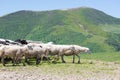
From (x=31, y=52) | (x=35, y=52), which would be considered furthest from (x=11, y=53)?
(x=35, y=52)

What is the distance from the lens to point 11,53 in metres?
35.8

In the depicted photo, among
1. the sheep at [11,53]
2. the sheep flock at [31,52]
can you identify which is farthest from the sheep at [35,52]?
the sheep at [11,53]

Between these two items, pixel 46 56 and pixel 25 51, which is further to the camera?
pixel 46 56

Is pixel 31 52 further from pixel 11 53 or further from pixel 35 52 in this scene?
pixel 11 53

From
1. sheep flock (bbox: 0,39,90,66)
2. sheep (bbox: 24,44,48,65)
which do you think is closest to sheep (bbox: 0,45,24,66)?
sheep flock (bbox: 0,39,90,66)

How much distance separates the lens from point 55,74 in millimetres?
28688

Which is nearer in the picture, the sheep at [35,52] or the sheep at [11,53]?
the sheep at [11,53]

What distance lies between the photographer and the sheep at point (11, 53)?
3541 cm

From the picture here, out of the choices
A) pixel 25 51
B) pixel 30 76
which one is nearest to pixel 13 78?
pixel 30 76

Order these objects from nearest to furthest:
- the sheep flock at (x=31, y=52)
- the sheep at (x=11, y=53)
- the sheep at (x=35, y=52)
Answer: the sheep at (x=11, y=53) < the sheep flock at (x=31, y=52) < the sheep at (x=35, y=52)

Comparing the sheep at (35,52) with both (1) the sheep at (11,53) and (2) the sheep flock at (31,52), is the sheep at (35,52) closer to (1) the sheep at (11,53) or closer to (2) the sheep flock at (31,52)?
(2) the sheep flock at (31,52)

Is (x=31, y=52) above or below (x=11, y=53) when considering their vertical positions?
below

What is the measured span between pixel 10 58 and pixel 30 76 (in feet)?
41.4

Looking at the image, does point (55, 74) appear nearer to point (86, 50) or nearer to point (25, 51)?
point (25, 51)
